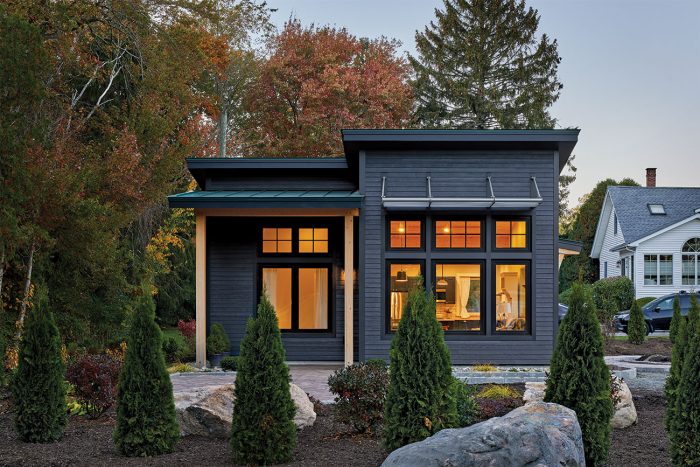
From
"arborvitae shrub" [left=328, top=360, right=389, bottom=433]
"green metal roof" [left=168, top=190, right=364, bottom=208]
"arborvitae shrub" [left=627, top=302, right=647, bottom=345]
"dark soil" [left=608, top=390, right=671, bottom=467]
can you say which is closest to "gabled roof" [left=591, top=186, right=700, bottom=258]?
"arborvitae shrub" [left=627, top=302, right=647, bottom=345]

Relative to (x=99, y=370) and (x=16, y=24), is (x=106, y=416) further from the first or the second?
(x=16, y=24)

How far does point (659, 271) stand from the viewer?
1412 inches

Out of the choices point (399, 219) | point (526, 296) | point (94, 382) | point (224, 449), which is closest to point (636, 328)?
point (526, 296)

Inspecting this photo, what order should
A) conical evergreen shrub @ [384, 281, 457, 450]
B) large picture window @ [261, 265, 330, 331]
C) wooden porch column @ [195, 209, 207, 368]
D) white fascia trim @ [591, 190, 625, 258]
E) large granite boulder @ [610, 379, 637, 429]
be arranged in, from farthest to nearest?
white fascia trim @ [591, 190, 625, 258] → large picture window @ [261, 265, 330, 331] → wooden porch column @ [195, 209, 207, 368] → large granite boulder @ [610, 379, 637, 429] → conical evergreen shrub @ [384, 281, 457, 450]

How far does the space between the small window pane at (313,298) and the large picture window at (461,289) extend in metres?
2.81

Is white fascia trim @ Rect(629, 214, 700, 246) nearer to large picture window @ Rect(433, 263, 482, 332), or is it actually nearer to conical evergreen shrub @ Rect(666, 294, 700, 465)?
large picture window @ Rect(433, 263, 482, 332)

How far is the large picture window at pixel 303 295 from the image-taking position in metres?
17.7

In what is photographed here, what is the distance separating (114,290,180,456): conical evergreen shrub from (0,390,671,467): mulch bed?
175 mm

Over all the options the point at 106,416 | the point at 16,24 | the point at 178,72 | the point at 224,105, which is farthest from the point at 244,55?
the point at 106,416

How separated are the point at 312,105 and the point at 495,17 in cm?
1435

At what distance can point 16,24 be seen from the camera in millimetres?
12898

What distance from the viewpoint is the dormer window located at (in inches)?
1517

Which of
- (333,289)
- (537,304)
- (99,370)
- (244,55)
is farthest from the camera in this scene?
(244,55)

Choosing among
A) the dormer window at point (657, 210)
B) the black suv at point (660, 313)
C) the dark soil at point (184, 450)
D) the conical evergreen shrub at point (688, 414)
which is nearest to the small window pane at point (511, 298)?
the dark soil at point (184, 450)
